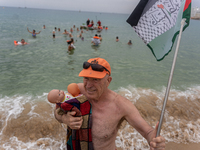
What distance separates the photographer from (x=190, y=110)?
207 inches

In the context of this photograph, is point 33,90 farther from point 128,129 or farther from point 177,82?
point 177,82

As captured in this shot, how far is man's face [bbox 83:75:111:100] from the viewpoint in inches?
69.0

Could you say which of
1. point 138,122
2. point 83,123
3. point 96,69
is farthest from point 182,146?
point 96,69

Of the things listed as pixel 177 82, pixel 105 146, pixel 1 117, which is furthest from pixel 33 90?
pixel 177 82

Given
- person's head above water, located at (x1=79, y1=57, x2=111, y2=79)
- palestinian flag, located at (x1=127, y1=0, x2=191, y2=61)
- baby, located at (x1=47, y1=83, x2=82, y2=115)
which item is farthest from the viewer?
palestinian flag, located at (x1=127, y1=0, x2=191, y2=61)

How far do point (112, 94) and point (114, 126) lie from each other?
15.8 inches

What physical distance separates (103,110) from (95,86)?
0.34 metres

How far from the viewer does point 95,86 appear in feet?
5.80

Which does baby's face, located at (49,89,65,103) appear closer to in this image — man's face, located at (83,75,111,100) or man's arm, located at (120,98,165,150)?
man's face, located at (83,75,111,100)

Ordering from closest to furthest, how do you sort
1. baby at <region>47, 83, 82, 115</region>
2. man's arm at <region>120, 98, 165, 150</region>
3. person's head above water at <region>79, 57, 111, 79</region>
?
man's arm at <region>120, 98, 165, 150</region>, person's head above water at <region>79, 57, 111, 79</region>, baby at <region>47, 83, 82, 115</region>

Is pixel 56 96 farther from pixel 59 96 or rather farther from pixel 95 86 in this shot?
pixel 95 86

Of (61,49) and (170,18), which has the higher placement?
(170,18)

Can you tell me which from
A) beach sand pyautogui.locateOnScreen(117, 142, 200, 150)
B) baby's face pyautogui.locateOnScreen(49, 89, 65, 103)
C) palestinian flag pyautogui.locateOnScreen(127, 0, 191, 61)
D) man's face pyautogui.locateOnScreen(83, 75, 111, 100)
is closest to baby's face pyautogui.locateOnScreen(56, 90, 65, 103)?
baby's face pyautogui.locateOnScreen(49, 89, 65, 103)

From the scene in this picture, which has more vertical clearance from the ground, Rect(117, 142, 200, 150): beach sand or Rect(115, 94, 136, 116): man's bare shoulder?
Rect(115, 94, 136, 116): man's bare shoulder
